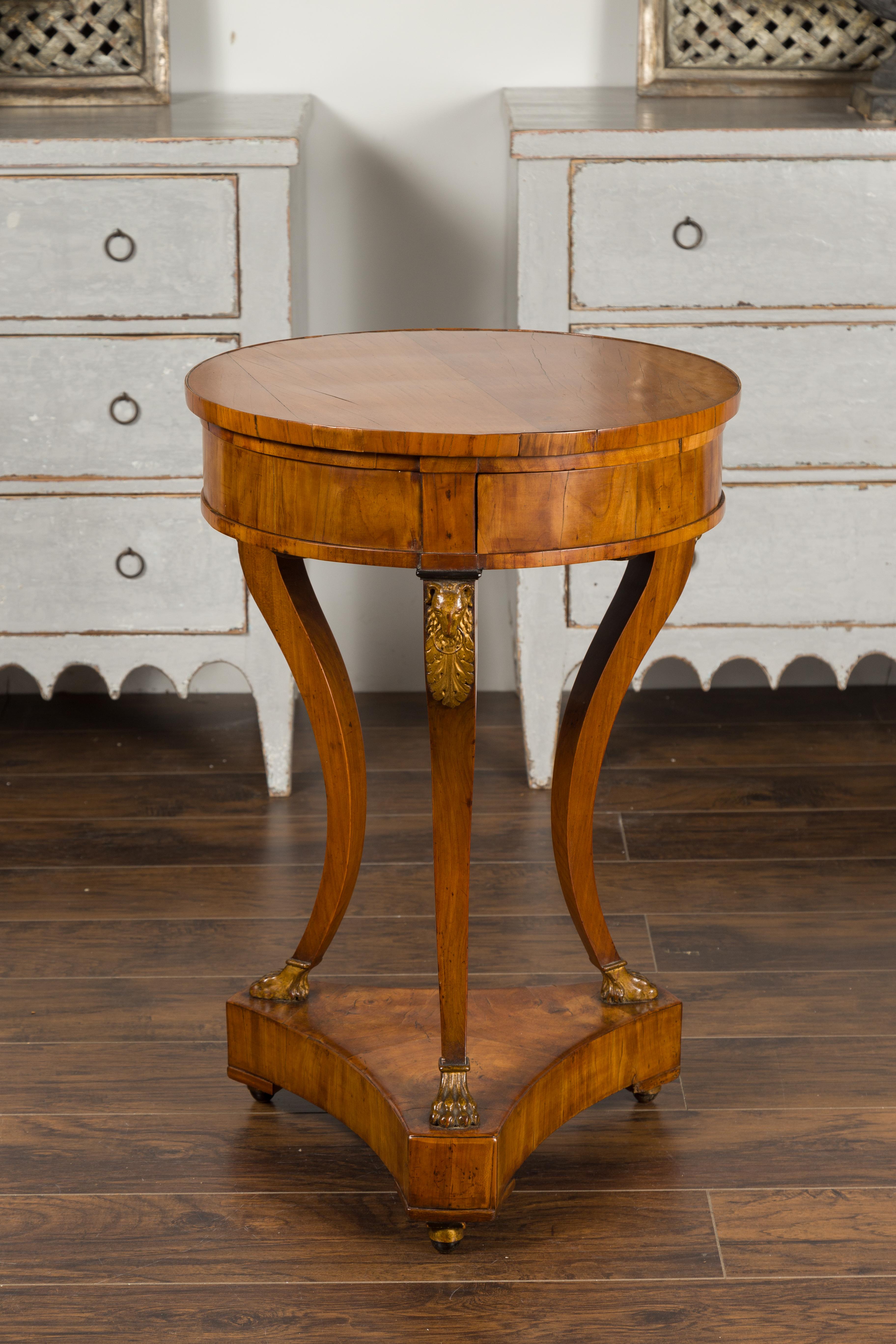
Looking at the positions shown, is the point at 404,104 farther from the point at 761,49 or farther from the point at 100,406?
the point at 100,406

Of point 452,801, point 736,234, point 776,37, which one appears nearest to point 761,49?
point 776,37

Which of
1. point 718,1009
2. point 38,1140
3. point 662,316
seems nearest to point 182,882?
point 38,1140

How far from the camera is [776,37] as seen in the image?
2760 millimetres

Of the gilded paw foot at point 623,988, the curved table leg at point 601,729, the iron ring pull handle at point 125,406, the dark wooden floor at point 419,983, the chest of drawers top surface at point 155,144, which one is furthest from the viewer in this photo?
the iron ring pull handle at point 125,406

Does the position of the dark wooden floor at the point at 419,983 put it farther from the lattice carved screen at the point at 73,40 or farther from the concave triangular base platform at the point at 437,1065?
the lattice carved screen at the point at 73,40

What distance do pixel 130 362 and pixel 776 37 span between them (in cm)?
137

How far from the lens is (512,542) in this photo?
1.33 metres

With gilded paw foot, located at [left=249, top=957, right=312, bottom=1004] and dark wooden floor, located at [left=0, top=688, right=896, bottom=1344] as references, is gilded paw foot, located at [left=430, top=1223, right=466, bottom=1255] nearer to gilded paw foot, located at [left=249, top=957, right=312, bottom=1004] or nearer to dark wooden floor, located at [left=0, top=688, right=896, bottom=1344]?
dark wooden floor, located at [left=0, top=688, right=896, bottom=1344]

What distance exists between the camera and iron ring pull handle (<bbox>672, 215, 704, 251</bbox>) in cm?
235

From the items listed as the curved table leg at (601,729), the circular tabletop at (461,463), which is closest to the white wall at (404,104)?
the curved table leg at (601,729)

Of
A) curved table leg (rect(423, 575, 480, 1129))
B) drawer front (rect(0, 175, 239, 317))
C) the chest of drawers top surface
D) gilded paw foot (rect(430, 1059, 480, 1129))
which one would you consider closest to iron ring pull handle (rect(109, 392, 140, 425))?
drawer front (rect(0, 175, 239, 317))

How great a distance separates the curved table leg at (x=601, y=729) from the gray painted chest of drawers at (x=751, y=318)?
25.1 inches

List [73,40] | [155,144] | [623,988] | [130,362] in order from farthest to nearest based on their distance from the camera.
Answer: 1. [73,40]
2. [130,362]
3. [155,144]
4. [623,988]

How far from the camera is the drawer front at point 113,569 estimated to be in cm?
248
